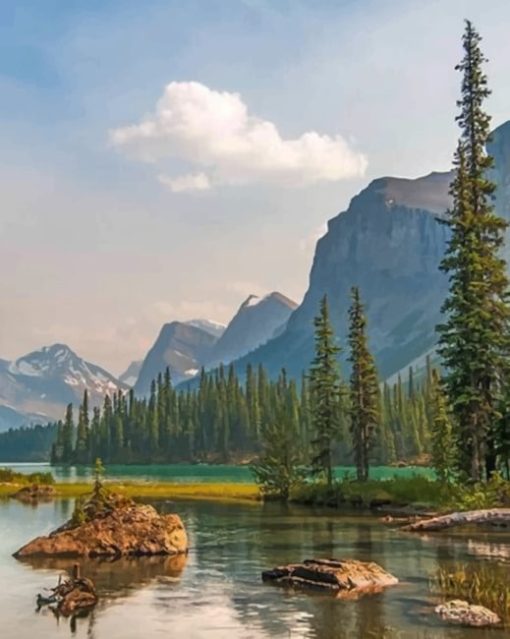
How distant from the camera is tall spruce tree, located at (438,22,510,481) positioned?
5544 centimetres

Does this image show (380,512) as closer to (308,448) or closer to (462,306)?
(462,306)

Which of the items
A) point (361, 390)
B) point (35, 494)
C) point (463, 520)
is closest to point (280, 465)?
point (361, 390)

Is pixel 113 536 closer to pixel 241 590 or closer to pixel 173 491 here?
pixel 241 590

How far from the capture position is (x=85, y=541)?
117 feet

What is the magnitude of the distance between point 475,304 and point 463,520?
54.3 ft

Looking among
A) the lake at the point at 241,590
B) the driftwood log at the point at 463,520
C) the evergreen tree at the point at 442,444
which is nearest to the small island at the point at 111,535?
the lake at the point at 241,590

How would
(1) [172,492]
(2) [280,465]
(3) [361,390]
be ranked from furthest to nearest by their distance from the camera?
(1) [172,492]
(3) [361,390]
(2) [280,465]

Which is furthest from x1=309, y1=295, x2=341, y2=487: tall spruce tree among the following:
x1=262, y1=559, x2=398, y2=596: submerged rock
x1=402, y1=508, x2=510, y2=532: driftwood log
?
x1=262, y1=559, x2=398, y2=596: submerged rock

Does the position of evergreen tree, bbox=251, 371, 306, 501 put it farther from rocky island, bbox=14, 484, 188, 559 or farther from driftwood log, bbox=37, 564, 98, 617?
driftwood log, bbox=37, 564, 98, 617

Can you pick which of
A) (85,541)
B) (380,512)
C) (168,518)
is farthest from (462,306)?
(85,541)

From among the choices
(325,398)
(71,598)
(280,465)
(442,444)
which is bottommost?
(71,598)

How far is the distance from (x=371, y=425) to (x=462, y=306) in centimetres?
2961

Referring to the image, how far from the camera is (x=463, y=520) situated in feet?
151

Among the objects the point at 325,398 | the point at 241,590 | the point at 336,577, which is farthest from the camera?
the point at 325,398
